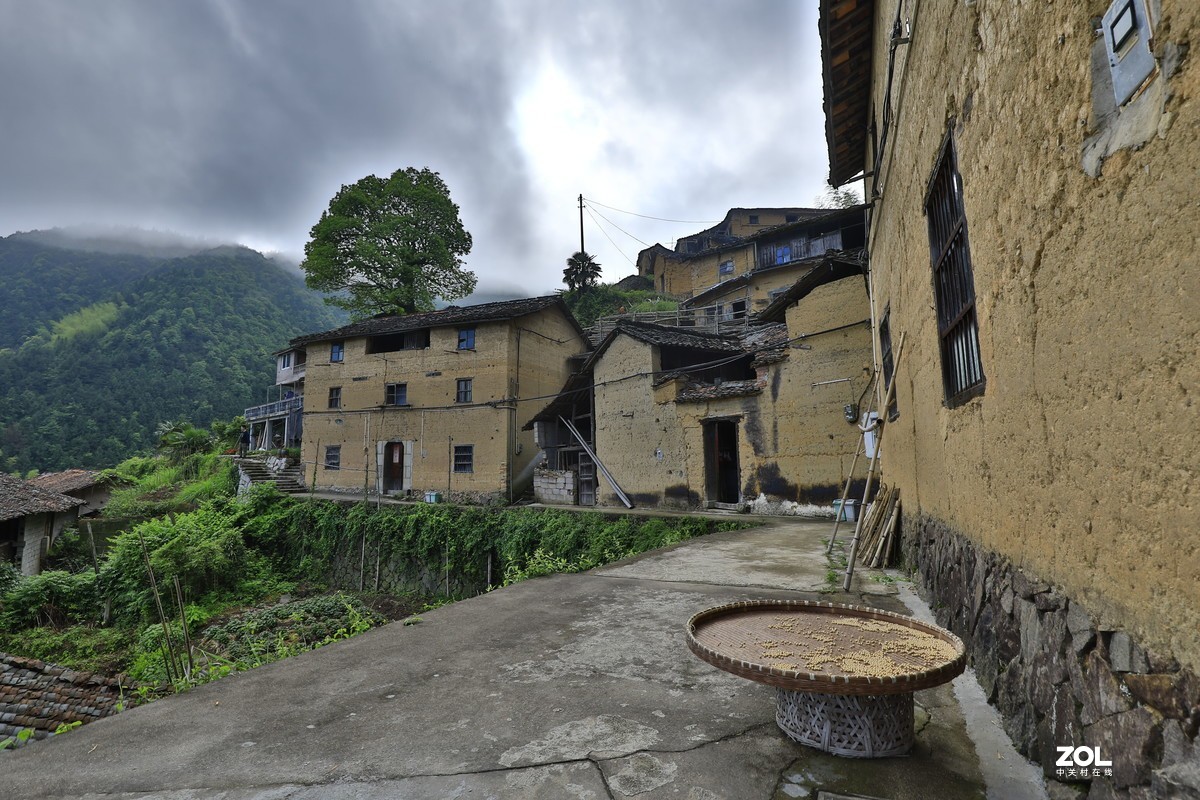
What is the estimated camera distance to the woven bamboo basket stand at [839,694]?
192 cm

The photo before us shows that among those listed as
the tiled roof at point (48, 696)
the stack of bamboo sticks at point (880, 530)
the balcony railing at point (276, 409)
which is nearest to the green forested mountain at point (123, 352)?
the balcony railing at point (276, 409)

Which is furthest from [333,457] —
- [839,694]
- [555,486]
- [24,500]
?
→ [839,694]

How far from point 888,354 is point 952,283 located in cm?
402

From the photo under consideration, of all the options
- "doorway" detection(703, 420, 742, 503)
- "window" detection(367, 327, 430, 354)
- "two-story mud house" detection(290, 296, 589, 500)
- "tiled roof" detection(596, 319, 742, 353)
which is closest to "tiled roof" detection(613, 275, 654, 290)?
"two-story mud house" detection(290, 296, 589, 500)

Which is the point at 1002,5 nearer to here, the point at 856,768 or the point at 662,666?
the point at 856,768

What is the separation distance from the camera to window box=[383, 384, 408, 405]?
2280cm

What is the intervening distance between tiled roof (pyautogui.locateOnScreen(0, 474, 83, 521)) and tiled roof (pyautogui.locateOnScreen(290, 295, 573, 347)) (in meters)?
10.8

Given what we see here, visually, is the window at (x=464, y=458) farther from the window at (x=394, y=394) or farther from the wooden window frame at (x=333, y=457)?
the wooden window frame at (x=333, y=457)

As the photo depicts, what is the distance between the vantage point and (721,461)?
15.3 meters

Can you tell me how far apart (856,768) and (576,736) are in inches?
47.8

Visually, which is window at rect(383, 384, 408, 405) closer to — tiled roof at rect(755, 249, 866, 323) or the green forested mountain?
tiled roof at rect(755, 249, 866, 323)

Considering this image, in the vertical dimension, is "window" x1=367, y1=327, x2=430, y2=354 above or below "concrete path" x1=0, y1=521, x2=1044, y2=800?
above

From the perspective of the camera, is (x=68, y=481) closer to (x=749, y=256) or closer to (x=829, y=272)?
(x=829, y=272)

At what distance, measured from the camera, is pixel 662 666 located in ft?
11.1
